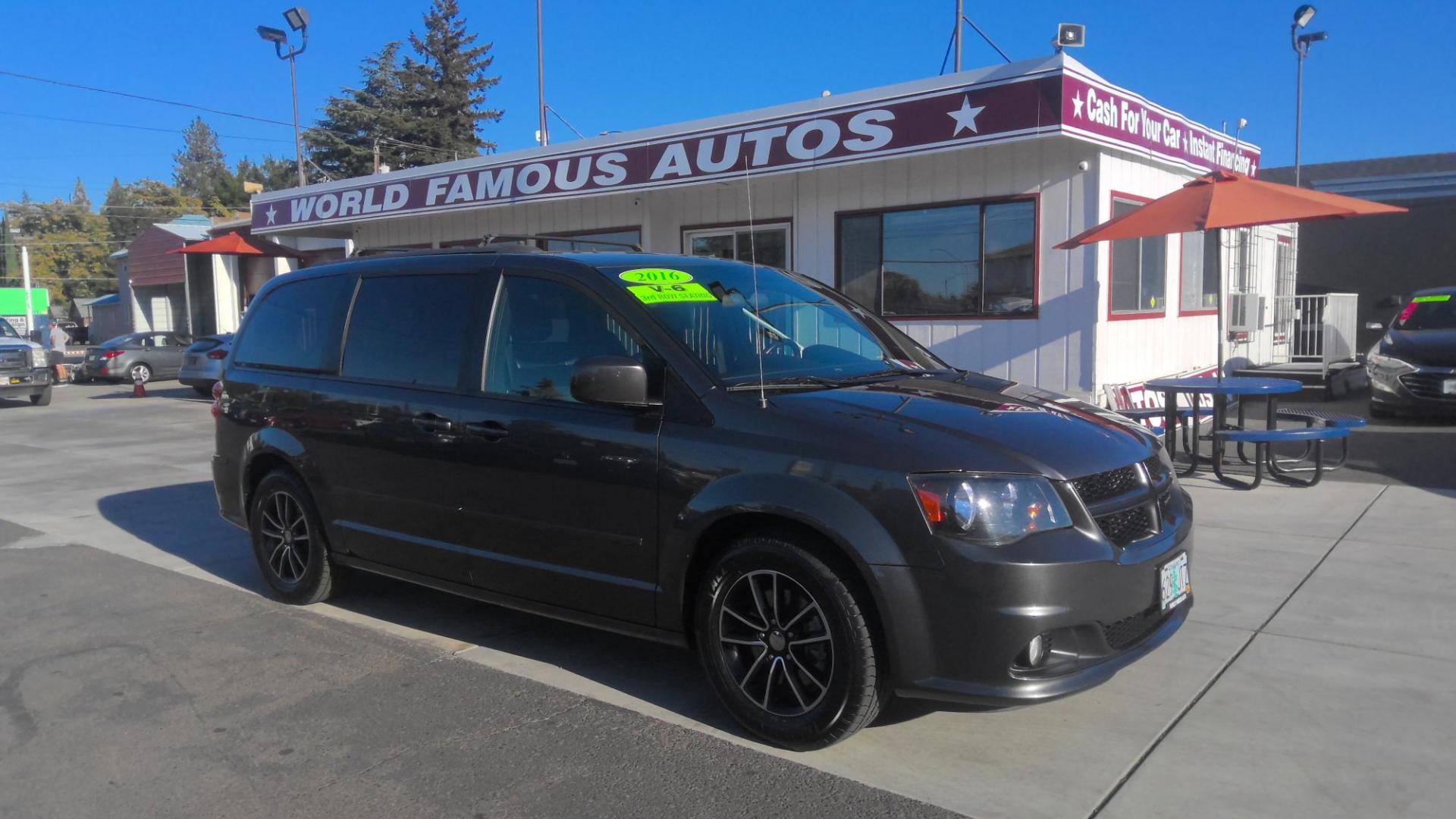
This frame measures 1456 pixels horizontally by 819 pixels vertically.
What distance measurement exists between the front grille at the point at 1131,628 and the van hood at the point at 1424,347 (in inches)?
397

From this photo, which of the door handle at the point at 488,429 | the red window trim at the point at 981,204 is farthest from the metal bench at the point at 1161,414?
the door handle at the point at 488,429

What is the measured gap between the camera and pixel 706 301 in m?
4.50

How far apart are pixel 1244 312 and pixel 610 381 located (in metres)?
11.6

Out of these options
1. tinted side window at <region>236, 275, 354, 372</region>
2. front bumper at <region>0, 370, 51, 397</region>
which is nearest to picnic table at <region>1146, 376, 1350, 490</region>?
tinted side window at <region>236, 275, 354, 372</region>

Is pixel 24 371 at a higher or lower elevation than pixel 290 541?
higher

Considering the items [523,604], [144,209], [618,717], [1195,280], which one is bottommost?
[618,717]

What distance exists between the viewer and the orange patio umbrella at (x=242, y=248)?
60.6ft

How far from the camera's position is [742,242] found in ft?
41.2

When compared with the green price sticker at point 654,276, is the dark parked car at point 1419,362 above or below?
below

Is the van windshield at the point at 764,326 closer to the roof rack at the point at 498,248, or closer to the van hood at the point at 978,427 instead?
the van hood at the point at 978,427

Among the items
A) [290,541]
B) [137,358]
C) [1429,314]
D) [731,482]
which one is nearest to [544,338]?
[731,482]

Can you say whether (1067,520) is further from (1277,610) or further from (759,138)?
(759,138)

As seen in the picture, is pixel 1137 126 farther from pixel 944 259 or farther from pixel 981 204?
pixel 944 259

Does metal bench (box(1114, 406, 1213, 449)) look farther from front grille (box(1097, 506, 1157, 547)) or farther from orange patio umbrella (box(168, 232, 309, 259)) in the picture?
orange patio umbrella (box(168, 232, 309, 259))
